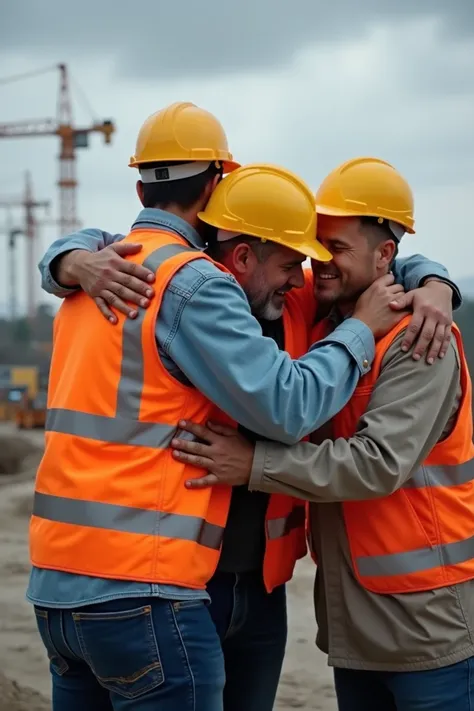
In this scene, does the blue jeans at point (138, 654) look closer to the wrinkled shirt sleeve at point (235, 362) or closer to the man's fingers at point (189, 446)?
the man's fingers at point (189, 446)

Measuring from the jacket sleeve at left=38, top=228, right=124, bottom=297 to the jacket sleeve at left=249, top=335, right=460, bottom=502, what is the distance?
93cm

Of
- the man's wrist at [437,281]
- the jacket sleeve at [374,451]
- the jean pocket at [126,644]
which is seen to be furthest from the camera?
the man's wrist at [437,281]

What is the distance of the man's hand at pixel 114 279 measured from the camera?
329cm

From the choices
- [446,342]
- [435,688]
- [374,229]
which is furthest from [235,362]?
[435,688]

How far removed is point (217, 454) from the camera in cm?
339

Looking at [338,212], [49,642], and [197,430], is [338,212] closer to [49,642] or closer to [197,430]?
[197,430]

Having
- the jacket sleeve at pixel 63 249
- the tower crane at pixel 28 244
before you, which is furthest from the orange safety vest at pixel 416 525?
the tower crane at pixel 28 244

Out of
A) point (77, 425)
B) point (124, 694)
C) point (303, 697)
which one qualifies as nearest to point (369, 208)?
point (77, 425)

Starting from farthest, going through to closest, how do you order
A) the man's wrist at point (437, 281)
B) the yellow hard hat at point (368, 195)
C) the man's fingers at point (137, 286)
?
the man's wrist at point (437, 281) → the yellow hard hat at point (368, 195) → the man's fingers at point (137, 286)

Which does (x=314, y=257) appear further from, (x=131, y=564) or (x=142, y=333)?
(x=131, y=564)

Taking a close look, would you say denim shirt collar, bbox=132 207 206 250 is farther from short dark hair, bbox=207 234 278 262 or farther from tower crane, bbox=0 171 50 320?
tower crane, bbox=0 171 50 320

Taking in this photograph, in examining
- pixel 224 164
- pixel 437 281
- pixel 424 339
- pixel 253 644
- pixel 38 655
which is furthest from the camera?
pixel 38 655

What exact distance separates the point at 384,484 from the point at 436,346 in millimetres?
483

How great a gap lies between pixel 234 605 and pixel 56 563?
29.6 inches
